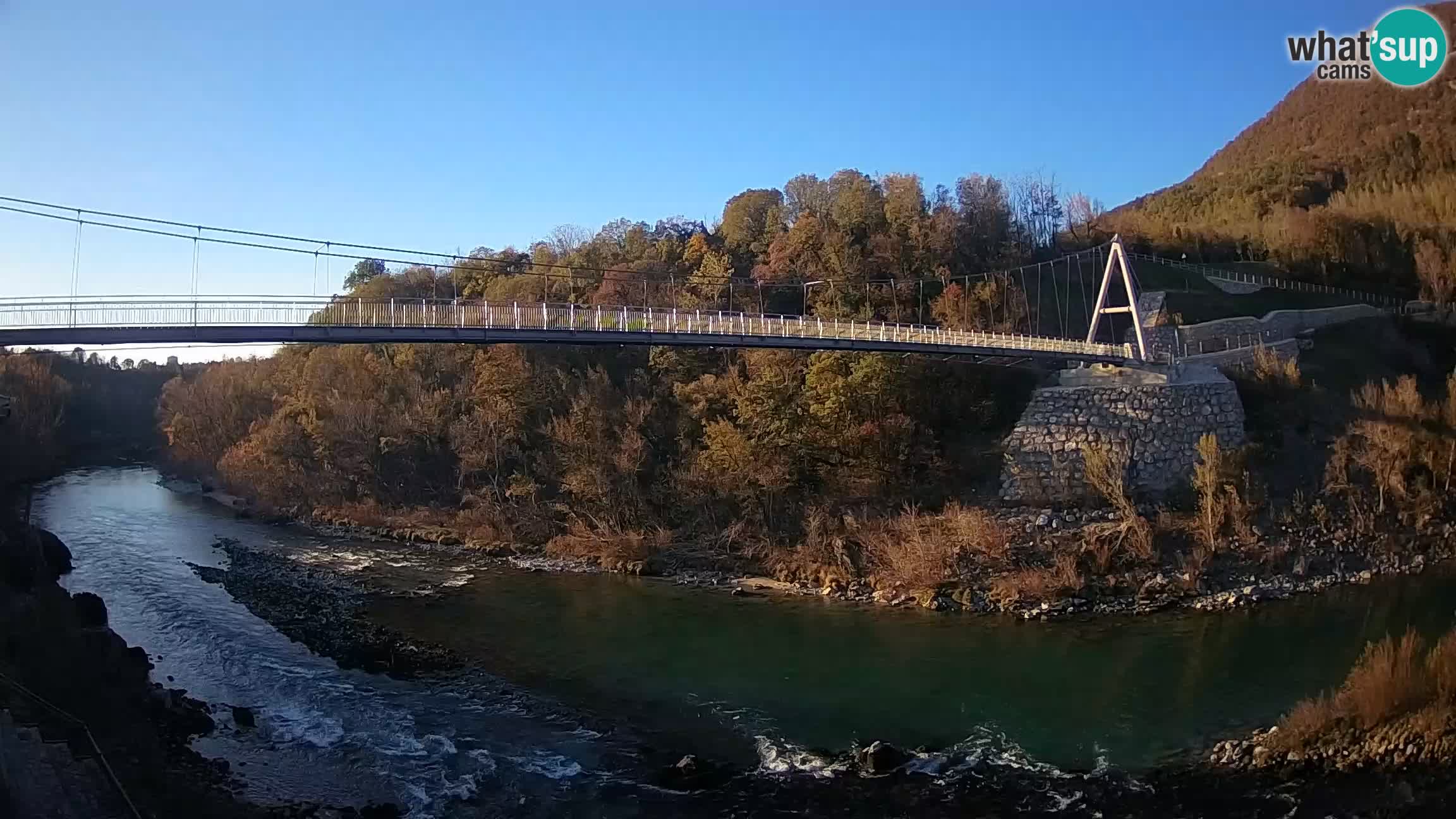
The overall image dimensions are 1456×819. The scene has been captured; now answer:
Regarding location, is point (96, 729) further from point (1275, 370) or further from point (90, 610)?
point (1275, 370)

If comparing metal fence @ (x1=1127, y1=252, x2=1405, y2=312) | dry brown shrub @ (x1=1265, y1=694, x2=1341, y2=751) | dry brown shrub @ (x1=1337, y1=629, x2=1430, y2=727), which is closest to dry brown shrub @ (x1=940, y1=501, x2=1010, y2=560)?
dry brown shrub @ (x1=1265, y1=694, x2=1341, y2=751)

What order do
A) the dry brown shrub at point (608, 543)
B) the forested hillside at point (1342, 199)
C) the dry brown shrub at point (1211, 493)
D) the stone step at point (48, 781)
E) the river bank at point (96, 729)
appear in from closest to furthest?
the stone step at point (48, 781) < the river bank at point (96, 729) < the dry brown shrub at point (1211, 493) < the dry brown shrub at point (608, 543) < the forested hillside at point (1342, 199)

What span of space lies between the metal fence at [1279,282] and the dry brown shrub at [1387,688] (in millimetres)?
28781

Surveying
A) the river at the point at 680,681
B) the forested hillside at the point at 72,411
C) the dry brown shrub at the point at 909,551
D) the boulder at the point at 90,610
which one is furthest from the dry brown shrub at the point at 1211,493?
the forested hillside at the point at 72,411

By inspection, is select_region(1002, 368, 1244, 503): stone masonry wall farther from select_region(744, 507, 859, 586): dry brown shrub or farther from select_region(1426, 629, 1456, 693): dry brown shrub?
select_region(1426, 629, 1456, 693): dry brown shrub

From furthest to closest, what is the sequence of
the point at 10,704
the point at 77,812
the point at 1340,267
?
1. the point at 1340,267
2. the point at 10,704
3. the point at 77,812

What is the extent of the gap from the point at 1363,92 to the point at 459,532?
66.5 metres

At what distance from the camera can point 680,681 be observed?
15.0 metres

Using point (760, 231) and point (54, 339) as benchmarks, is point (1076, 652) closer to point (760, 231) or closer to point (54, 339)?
point (54, 339)

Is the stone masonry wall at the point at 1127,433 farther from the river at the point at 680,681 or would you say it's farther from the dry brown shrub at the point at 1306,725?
the dry brown shrub at the point at 1306,725

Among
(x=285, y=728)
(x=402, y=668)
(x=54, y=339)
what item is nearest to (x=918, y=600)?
(x=402, y=668)

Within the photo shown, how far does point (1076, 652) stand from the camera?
15.8 m

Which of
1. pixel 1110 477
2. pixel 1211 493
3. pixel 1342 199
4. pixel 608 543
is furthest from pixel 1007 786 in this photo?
pixel 1342 199

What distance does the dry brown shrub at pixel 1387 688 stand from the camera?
1083 centimetres
